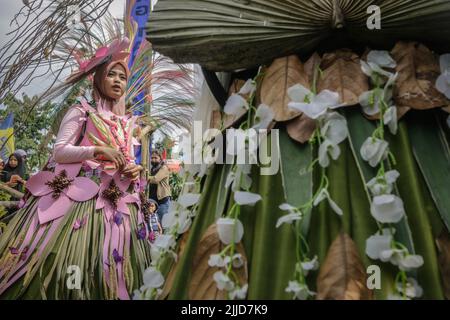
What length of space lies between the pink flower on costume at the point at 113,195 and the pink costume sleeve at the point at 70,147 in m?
0.12

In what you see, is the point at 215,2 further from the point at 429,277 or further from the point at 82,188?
the point at 82,188

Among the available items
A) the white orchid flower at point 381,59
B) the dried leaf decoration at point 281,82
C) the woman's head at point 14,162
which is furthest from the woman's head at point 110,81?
the woman's head at point 14,162

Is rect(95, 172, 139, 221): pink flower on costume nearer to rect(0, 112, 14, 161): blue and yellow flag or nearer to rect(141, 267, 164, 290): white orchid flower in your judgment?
rect(0, 112, 14, 161): blue and yellow flag

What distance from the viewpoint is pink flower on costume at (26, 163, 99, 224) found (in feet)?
6.38

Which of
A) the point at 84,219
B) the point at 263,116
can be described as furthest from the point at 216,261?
the point at 84,219

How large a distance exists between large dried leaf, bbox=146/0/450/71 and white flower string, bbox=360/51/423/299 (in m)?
0.05

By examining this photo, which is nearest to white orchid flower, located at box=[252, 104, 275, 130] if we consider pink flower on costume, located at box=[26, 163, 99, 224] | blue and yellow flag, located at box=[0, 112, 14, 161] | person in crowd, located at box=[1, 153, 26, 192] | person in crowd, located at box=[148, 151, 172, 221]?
pink flower on costume, located at box=[26, 163, 99, 224]

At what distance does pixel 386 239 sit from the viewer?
595mm

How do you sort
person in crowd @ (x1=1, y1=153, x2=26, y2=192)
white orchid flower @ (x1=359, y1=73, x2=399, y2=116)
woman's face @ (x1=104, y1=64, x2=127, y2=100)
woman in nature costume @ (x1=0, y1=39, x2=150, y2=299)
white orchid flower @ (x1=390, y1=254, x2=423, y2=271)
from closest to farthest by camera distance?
white orchid flower @ (x1=390, y1=254, x2=423, y2=271), white orchid flower @ (x1=359, y1=73, x2=399, y2=116), woman in nature costume @ (x1=0, y1=39, x2=150, y2=299), woman's face @ (x1=104, y1=64, x2=127, y2=100), person in crowd @ (x1=1, y1=153, x2=26, y2=192)

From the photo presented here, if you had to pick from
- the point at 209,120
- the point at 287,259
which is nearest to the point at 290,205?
the point at 287,259

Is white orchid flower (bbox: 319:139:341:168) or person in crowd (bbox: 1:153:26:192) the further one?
person in crowd (bbox: 1:153:26:192)

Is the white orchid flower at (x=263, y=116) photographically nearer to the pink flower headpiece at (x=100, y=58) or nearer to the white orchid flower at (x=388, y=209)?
the white orchid flower at (x=388, y=209)

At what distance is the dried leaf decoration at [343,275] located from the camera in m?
0.58

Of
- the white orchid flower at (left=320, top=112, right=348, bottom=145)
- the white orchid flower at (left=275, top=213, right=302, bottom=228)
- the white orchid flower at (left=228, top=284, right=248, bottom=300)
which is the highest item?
the white orchid flower at (left=320, top=112, right=348, bottom=145)
